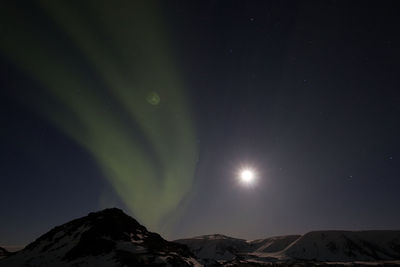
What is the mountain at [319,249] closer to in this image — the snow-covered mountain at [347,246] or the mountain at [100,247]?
the snow-covered mountain at [347,246]

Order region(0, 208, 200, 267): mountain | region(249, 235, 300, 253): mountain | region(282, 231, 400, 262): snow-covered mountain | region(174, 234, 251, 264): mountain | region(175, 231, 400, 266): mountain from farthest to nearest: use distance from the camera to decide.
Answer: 1. region(249, 235, 300, 253): mountain
2. region(174, 234, 251, 264): mountain
3. region(282, 231, 400, 262): snow-covered mountain
4. region(175, 231, 400, 266): mountain
5. region(0, 208, 200, 267): mountain

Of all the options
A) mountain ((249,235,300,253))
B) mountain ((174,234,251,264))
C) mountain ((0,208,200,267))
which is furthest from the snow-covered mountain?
mountain ((0,208,200,267))

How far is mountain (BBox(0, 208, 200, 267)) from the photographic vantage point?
47750 millimetres

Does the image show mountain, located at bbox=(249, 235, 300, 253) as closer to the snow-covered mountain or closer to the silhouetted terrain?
the snow-covered mountain

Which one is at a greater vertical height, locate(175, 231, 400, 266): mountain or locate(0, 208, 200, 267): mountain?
locate(175, 231, 400, 266): mountain

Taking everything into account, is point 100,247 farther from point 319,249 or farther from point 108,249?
point 319,249

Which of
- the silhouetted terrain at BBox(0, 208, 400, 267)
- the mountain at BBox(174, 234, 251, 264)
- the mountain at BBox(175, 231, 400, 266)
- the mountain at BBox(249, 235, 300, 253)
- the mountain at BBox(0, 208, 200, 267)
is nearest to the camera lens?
the mountain at BBox(0, 208, 200, 267)

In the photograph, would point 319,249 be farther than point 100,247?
Yes

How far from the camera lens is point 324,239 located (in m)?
156

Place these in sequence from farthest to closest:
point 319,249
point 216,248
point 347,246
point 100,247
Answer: point 216,248
point 319,249
point 347,246
point 100,247

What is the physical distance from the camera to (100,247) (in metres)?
54.1

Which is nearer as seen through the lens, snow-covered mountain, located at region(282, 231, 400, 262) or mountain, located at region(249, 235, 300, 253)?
snow-covered mountain, located at region(282, 231, 400, 262)

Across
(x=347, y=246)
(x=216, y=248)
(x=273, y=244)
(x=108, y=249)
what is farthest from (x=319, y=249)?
(x=108, y=249)

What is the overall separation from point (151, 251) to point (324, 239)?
498 feet
